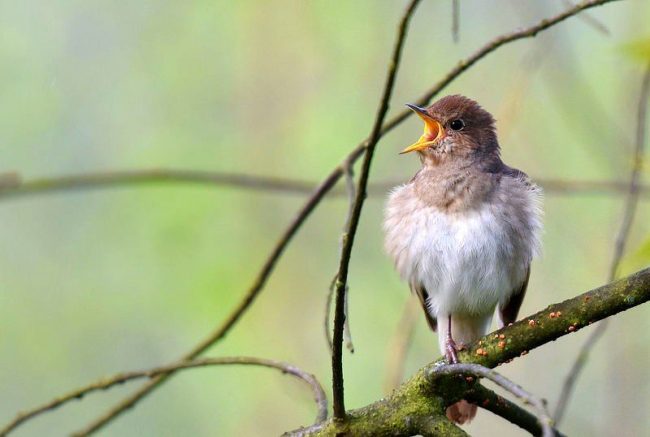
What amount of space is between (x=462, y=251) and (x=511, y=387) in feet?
7.53

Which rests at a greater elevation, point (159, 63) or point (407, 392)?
point (159, 63)

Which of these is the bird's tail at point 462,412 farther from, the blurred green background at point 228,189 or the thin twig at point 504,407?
the blurred green background at point 228,189

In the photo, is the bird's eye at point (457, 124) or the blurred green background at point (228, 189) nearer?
the bird's eye at point (457, 124)

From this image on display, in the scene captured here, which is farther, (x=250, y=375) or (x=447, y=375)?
(x=250, y=375)

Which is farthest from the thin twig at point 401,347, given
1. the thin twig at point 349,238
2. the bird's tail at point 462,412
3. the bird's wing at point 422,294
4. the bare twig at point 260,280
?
the thin twig at point 349,238

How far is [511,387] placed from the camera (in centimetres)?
256

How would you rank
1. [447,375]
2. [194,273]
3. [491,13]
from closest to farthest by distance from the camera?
[447,375], [194,273], [491,13]

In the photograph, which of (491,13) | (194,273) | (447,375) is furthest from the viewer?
(491,13)

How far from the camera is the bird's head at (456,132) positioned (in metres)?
5.38

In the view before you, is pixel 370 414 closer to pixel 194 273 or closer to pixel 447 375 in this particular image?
pixel 447 375

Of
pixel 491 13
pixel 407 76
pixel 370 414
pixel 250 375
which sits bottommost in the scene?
pixel 370 414

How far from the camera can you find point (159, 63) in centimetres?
936

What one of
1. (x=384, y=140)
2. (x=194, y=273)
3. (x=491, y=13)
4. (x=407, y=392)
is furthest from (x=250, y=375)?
(x=407, y=392)

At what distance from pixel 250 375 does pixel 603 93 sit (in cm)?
415
